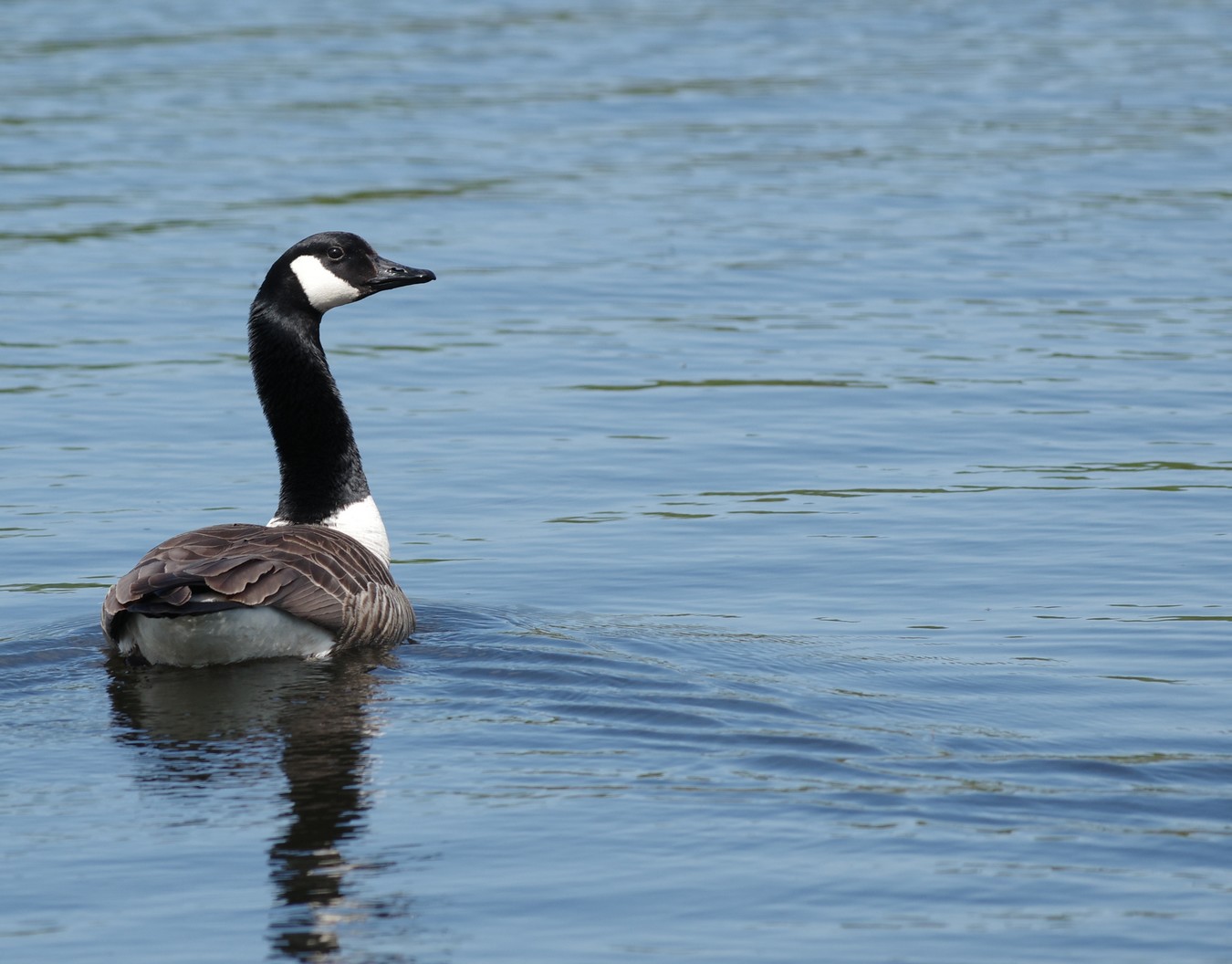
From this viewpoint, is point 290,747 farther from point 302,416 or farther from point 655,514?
point 655,514

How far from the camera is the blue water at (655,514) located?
717 centimetres

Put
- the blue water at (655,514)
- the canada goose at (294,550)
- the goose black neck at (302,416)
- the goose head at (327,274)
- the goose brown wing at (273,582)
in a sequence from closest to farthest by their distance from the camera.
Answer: the blue water at (655,514), the goose brown wing at (273,582), the canada goose at (294,550), the goose black neck at (302,416), the goose head at (327,274)

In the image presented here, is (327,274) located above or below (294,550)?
above

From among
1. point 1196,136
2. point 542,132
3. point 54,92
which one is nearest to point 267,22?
point 54,92

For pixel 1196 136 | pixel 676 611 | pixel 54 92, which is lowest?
pixel 676 611

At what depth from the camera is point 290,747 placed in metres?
8.67

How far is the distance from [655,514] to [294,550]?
4214 mm

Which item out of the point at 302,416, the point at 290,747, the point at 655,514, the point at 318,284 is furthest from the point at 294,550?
the point at 655,514

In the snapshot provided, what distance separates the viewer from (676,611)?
37.3 feet

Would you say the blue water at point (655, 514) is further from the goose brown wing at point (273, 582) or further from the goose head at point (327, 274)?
the goose head at point (327, 274)

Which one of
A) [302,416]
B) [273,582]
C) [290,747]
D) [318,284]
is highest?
[318,284]

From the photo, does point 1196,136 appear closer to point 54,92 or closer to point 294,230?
point 294,230

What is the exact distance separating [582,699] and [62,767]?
2.32m

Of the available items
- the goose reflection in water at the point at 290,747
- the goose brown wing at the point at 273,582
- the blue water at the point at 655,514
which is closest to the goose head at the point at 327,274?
the goose brown wing at the point at 273,582
